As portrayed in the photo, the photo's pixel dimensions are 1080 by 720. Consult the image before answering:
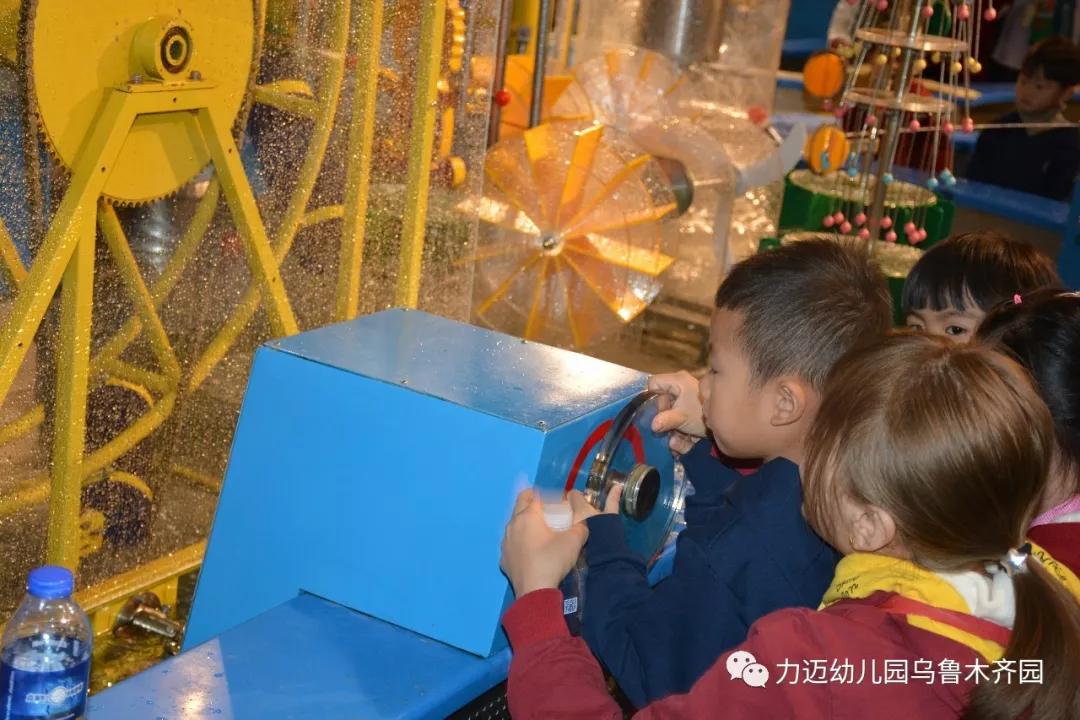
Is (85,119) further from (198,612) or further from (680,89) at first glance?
(680,89)

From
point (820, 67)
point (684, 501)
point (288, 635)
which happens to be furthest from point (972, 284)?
point (820, 67)

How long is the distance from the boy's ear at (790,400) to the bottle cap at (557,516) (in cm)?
31

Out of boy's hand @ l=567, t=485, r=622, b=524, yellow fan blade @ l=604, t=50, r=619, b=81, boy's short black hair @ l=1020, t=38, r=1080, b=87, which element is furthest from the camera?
boy's short black hair @ l=1020, t=38, r=1080, b=87

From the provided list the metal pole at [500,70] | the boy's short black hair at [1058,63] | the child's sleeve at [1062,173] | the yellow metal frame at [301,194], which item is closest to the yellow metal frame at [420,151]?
the yellow metal frame at [301,194]

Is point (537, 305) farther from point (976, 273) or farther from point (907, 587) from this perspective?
point (907, 587)

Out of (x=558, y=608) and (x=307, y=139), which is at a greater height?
(x=307, y=139)

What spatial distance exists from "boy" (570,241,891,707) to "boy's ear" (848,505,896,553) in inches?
7.1

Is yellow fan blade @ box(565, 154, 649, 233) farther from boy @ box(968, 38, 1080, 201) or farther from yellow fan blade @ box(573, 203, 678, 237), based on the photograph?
boy @ box(968, 38, 1080, 201)

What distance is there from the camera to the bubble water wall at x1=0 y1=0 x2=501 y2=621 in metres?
1.83

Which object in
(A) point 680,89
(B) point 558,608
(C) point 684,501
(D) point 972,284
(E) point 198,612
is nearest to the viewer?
(B) point 558,608

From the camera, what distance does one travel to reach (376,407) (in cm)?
143

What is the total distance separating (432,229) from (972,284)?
1.00 metres

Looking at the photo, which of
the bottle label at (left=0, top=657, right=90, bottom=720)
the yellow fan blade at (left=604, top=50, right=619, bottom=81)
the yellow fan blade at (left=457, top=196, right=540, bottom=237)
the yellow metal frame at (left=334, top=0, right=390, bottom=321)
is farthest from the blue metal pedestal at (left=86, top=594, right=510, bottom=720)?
the yellow fan blade at (left=604, top=50, right=619, bottom=81)

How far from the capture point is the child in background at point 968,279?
2248 mm
